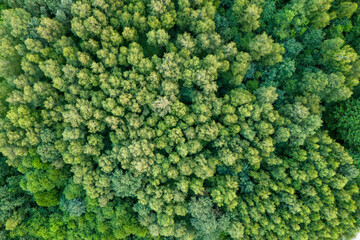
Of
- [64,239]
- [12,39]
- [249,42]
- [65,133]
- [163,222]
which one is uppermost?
[249,42]

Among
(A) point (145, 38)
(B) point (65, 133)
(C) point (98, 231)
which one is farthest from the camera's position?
(A) point (145, 38)

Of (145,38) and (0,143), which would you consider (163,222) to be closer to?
(0,143)

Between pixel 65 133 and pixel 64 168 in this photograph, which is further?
pixel 64 168

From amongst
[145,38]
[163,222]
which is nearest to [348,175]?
[163,222]

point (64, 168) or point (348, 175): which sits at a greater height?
point (348, 175)

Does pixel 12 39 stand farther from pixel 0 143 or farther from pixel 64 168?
pixel 64 168

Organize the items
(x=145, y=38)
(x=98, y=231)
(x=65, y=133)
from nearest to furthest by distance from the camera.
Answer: (x=65, y=133), (x=98, y=231), (x=145, y=38)
